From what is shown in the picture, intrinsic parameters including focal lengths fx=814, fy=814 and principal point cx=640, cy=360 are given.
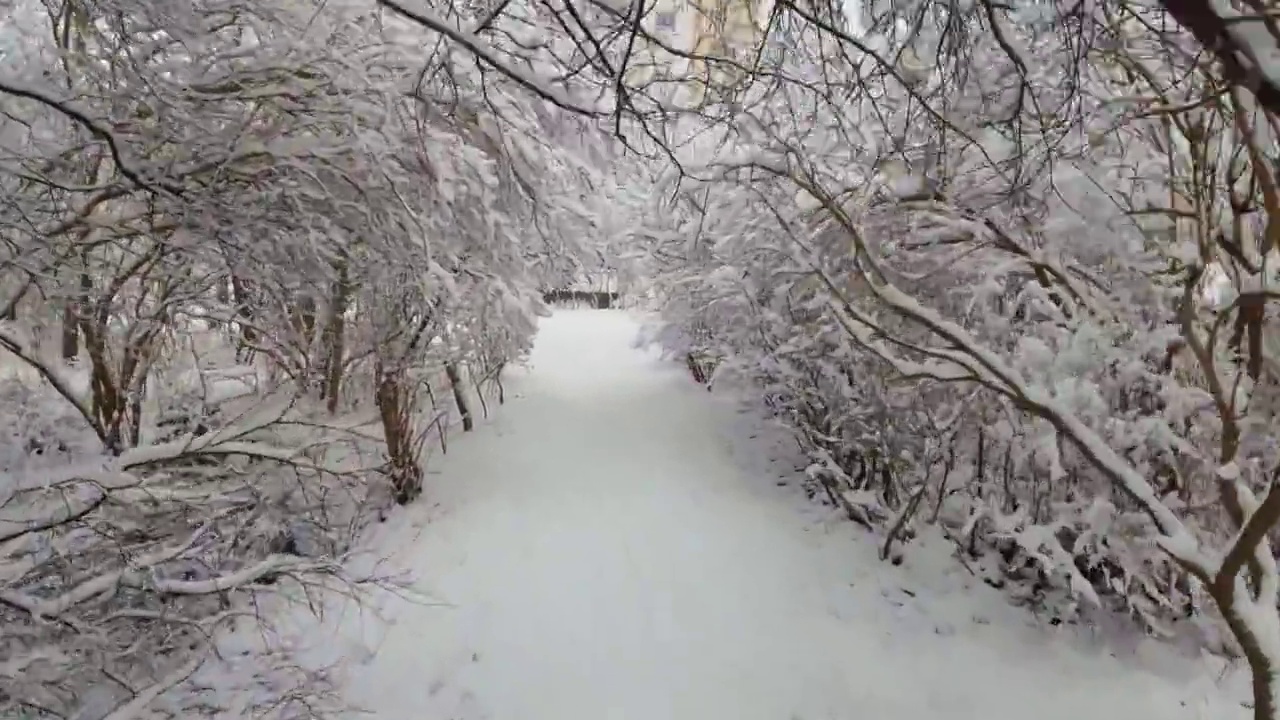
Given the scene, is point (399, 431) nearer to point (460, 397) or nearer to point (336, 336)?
point (460, 397)

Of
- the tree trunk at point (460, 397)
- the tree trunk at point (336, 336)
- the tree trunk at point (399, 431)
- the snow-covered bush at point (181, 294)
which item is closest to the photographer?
the snow-covered bush at point (181, 294)

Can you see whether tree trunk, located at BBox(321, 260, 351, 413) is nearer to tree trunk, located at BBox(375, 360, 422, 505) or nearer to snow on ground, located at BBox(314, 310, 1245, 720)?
tree trunk, located at BBox(375, 360, 422, 505)

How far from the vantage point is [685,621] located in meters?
6.11

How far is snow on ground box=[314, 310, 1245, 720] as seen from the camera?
522cm

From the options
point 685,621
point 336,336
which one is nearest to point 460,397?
point 336,336

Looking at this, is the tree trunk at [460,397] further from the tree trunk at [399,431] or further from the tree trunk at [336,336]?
the tree trunk at [336,336]

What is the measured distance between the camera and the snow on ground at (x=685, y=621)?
522cm

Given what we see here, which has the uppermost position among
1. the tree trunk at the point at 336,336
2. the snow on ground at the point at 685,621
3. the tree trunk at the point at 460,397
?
the tree trunk at the point at 336,336

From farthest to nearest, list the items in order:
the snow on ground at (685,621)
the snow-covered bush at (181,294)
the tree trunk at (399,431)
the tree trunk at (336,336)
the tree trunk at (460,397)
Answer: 1. the tree trunk at (460,397)
2. the tree trunk at (399,431)
3. the snow on ground at (685,621)
4. the tree trunk at (336,336)
5. the snow-covered bush at (181,294)

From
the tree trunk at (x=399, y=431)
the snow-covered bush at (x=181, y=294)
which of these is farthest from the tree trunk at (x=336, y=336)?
the tree trunk at (x=399, y=431)

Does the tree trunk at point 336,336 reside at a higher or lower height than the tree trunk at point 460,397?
higher

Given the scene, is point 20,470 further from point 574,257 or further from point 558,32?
point 574,257

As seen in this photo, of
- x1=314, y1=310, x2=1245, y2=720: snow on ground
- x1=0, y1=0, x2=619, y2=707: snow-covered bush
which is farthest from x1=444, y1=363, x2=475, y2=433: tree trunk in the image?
x1=0, y1=0, x2=619, y2=707: snow-covered bush

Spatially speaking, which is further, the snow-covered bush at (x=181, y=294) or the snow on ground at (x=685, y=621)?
the snow on ground at (x=685, y=621)
